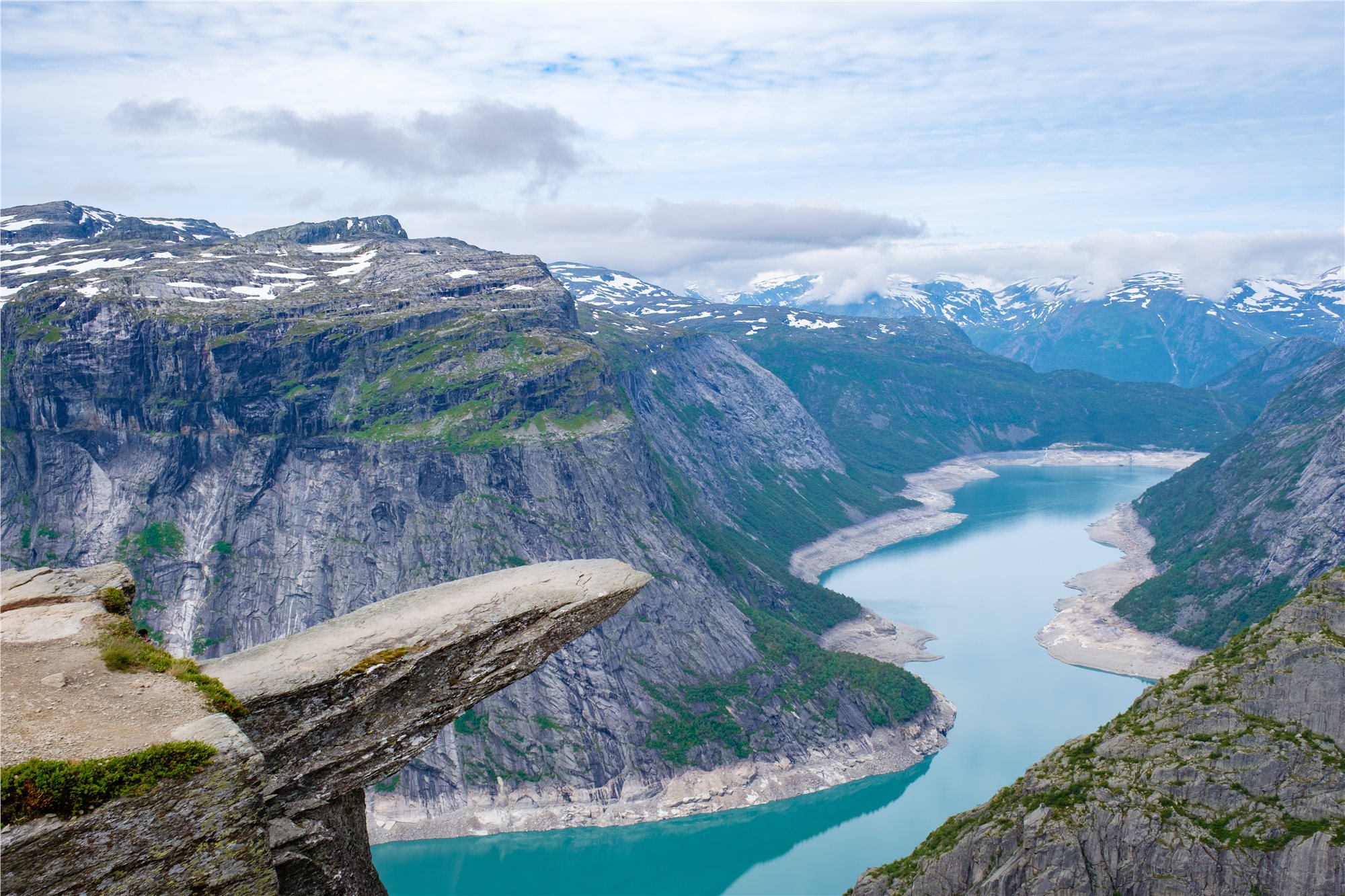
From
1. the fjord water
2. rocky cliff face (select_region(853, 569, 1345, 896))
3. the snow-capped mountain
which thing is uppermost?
the snow-capped mountain

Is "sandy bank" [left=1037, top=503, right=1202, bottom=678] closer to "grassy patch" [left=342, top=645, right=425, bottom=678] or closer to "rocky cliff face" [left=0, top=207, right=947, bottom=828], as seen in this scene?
"rocky cliff face" [left=0, top=207, right=947, bottom=828]

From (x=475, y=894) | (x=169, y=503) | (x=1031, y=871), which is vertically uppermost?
(x=1031, y=871)

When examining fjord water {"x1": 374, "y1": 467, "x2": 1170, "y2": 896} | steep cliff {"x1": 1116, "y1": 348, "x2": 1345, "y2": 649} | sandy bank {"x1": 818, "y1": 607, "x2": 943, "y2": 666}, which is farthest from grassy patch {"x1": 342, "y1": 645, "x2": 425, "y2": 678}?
steep cliff {"x1": 1116, "y1": 348, "x2": 1345, "y2": 649}

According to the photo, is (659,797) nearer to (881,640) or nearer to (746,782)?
(746,782)

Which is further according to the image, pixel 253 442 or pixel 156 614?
pixel 253 442

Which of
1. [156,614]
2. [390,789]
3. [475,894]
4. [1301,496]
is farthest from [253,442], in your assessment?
[1301,496]

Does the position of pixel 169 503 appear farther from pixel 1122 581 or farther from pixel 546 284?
pixel 1122 581

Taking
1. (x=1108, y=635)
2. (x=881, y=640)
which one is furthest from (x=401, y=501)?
(x=1108, y=635)

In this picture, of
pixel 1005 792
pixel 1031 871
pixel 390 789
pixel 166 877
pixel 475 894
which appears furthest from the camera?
pixel 390 789
